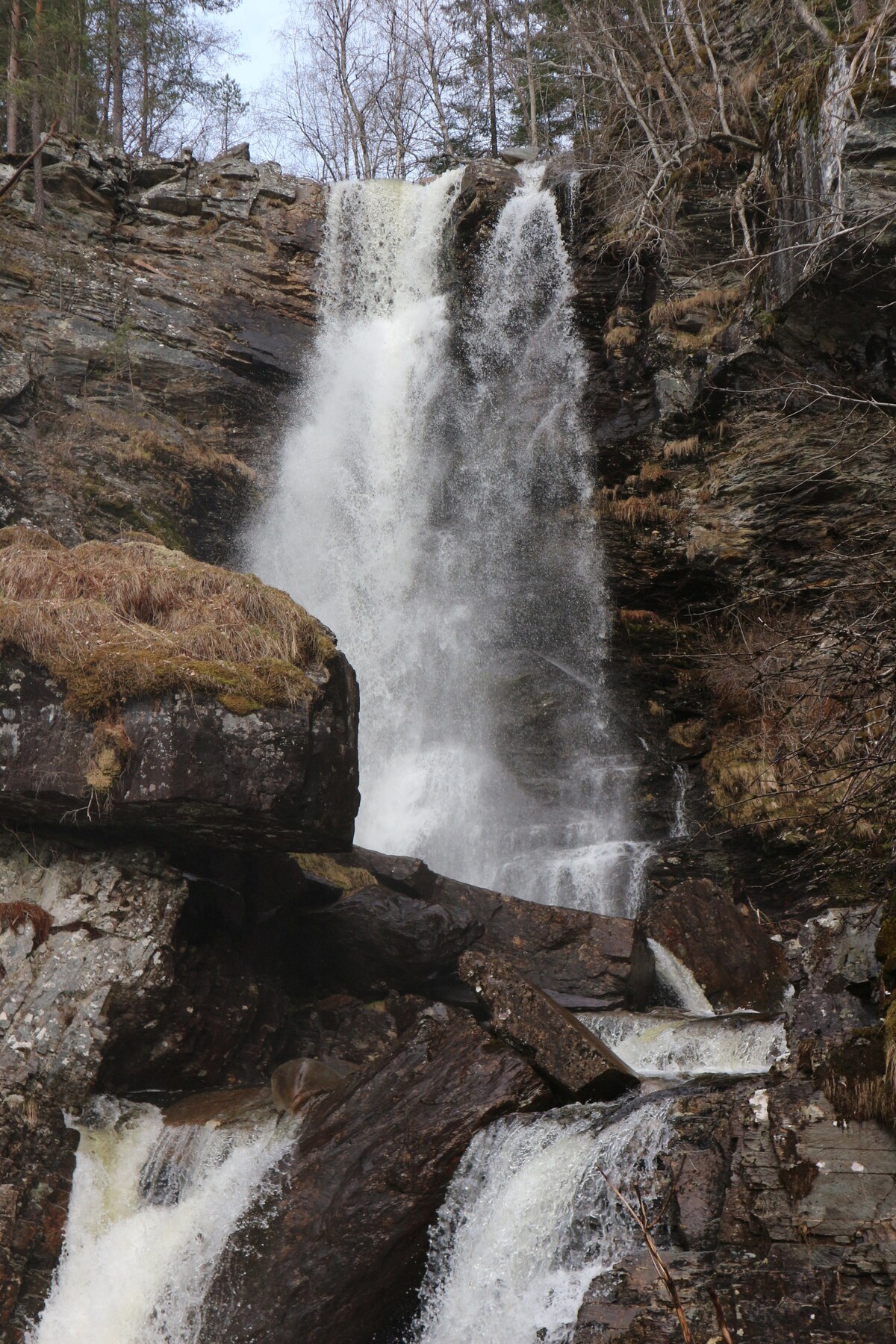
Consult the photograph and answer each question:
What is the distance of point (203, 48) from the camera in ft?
78.3

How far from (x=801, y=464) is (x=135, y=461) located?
30.4ft

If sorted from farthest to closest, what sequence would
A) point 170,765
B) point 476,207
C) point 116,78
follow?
1. point 116,78
2. point 476,207
3. point 170,765

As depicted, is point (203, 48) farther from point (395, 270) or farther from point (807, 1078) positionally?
point (807, 1078)

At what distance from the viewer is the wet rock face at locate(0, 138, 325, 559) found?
1355 centimetres

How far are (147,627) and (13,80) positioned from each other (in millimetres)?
12782

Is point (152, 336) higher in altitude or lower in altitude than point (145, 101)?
lower

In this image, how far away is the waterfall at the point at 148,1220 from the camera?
231 inches

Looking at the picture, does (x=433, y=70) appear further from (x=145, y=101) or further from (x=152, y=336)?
(x=152, y=336)


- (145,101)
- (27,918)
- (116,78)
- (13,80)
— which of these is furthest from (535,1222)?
(145,101)

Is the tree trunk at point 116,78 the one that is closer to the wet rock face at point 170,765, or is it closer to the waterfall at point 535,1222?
the wet rock face at point 170,765

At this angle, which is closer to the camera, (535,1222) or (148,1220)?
(535,1222)

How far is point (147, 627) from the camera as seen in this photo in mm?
7809

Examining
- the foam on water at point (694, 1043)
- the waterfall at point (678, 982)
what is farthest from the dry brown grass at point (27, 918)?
the waterfall at point (678, 982)

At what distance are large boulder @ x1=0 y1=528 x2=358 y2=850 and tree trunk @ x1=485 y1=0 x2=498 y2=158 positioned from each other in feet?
71.4
